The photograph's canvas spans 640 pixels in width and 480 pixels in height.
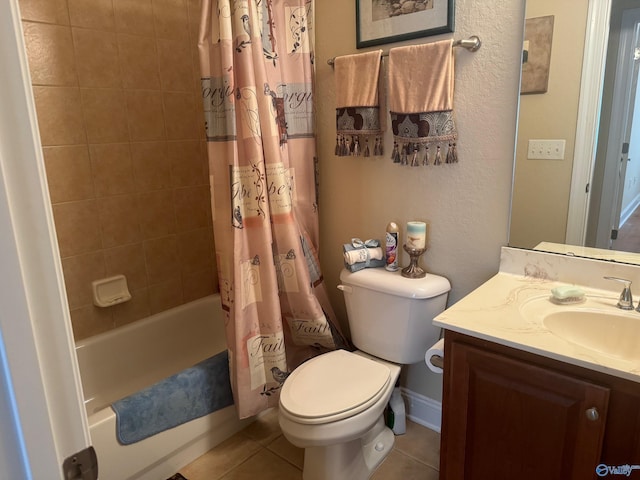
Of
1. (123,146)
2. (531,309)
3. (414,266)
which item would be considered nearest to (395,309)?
(414,266)

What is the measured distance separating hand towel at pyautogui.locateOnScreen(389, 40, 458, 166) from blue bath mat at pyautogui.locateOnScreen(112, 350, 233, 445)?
47.5 inches

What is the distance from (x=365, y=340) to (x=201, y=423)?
785 mm

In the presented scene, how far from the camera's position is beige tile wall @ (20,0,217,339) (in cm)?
190

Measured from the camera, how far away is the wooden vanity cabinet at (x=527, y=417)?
108cm

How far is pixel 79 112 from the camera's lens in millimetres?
1973

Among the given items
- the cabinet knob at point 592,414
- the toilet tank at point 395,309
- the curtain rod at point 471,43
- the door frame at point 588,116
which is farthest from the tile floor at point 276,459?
the curtain rod at point 471,43

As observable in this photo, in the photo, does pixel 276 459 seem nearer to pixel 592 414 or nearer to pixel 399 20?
pixel 592 414

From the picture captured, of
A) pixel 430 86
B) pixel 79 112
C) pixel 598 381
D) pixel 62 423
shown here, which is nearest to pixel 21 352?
pixel 62 423

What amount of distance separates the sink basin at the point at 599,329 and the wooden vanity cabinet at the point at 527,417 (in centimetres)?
22

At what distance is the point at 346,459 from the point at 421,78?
4.77ft

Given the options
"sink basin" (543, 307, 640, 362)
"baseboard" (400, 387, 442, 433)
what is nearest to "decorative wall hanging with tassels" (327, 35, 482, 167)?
"sink basin" (543, 307, 640, 362)

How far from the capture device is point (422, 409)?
6.79ft

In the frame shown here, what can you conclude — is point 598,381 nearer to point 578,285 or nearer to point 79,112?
point 578,285

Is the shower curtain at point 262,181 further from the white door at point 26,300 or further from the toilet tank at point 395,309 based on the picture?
the white door at point 26,300
